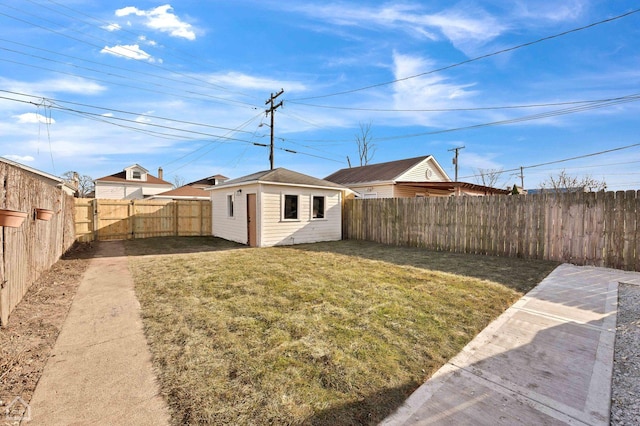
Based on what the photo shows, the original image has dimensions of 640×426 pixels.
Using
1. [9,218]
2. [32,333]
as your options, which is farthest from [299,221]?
[9,218]

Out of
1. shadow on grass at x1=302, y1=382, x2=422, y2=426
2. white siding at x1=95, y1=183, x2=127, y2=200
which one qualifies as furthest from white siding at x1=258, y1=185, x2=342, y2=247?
white siding at x1=95, y1=183, x2=127, y2=200

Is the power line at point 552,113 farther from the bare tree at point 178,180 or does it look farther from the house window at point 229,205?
the bare tree at point 178,180

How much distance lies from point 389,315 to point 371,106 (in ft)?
52.6

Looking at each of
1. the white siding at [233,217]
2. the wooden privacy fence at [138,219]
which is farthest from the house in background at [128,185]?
the white siding at [233,217]

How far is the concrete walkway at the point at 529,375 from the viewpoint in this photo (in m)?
2.07

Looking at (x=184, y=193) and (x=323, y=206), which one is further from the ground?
(x=184, y=193)

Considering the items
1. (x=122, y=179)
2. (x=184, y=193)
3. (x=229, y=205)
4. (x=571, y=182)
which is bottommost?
(x=229, y=205)

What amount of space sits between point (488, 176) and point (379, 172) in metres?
25.6

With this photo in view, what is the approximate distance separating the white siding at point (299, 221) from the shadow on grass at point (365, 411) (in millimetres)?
8701

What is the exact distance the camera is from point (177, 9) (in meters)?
8.68

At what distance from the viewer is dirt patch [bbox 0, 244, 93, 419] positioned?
2404mm

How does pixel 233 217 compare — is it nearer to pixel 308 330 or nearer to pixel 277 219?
pixel 277 219

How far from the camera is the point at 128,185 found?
29984 mm

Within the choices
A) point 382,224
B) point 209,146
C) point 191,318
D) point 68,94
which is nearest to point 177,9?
point 68,94
